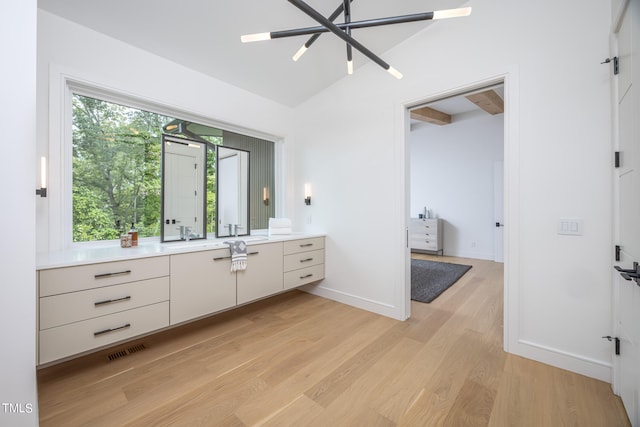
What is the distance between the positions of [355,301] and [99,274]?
2.40 metres

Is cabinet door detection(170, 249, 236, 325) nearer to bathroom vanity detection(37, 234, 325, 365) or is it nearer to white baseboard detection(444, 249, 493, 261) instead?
bathroom vanity detection(37, 234, 325, 365)

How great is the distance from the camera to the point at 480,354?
206 centimetres

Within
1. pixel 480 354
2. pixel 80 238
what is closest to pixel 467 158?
pixel 480 354

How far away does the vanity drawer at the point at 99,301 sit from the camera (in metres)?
1.57

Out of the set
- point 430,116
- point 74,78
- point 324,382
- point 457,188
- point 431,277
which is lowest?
point 324,382

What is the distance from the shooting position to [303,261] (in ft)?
10.3

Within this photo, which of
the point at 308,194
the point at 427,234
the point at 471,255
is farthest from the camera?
the point at 427,234

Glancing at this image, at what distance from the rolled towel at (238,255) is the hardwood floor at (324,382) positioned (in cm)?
62

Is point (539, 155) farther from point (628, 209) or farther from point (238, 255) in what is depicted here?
point (238, 255)

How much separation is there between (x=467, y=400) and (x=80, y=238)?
3118mm

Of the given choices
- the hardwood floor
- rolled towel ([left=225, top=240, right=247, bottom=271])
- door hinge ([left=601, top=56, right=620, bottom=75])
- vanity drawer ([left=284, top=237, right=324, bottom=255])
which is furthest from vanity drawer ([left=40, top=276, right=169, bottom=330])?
door hinge ([left=601, top=56, right=620, bottom=75])

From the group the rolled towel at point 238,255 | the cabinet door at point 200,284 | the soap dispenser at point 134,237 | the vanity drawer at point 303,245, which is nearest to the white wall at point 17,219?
the cabinet door at point 200,284

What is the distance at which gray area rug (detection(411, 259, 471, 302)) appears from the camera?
11.3ft

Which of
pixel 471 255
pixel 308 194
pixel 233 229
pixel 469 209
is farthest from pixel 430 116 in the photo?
pixel 233 229
